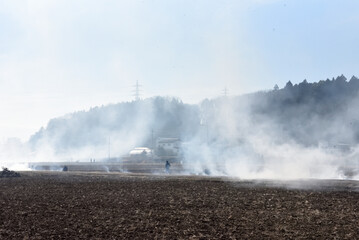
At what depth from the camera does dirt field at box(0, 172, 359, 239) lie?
15180 millimetres

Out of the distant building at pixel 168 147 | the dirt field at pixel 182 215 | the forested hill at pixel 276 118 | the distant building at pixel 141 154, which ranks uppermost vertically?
the forested hill at pixel 276 118

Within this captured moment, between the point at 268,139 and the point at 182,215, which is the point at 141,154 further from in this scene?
the point at 182,215

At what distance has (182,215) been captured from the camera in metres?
18.8

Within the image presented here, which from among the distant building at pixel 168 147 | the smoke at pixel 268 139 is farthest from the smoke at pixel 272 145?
the distant building at pixel 168 147

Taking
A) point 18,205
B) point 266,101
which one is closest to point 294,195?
point 18,205

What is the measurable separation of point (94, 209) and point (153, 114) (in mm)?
177470

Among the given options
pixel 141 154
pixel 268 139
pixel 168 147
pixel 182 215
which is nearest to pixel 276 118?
pixel 268 139

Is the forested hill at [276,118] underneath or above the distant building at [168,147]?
above

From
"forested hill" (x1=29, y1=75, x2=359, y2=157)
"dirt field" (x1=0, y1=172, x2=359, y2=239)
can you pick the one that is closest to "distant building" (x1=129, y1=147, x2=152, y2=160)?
"forested hill" (x1=29, y1=75, x2=359, y2=157)

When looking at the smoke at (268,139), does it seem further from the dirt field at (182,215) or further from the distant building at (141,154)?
the dirt field at (182,215)

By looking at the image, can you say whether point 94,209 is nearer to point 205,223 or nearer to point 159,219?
point 159,219

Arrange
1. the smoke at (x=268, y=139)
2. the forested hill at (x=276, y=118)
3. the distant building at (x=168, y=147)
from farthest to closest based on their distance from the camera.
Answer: the distant building at (x=168, y=147) < the forested hill at (x=276, y=118) < the smoke at (x=268, y=139)

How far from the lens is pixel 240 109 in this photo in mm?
111375

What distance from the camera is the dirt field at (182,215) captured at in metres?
15.2
